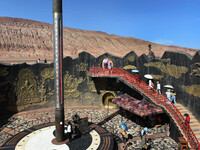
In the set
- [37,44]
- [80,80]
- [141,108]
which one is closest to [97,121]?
[141,108]

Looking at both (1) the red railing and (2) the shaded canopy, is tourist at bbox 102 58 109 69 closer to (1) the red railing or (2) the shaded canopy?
(1) the red railing

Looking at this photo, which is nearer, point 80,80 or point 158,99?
point 158,99

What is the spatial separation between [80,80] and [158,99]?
438 inches

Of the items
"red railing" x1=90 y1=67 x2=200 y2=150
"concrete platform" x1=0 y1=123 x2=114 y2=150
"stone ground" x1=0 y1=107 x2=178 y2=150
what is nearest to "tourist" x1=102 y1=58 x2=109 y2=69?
"red railing" x1=90 y1=67 x2=200 y2=150

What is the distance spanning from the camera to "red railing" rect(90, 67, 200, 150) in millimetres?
11391

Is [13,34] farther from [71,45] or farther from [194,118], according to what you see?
[194,118]

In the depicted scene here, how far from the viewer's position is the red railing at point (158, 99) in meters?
11.4

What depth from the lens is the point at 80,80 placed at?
22.5m

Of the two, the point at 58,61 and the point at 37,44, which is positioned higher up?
the point at 37,44

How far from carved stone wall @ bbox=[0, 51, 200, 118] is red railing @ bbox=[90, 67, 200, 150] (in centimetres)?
171

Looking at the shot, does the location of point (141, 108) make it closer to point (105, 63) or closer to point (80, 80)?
point (105, 63)

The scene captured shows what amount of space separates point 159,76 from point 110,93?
22.1ft

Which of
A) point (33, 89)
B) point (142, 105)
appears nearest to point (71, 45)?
point (33, 89)

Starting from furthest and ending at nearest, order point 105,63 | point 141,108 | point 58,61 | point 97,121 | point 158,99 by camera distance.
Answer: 1. point 105,63
2. point 97,121
3. point 158,99
4. point 141,108
5. point 58,61
